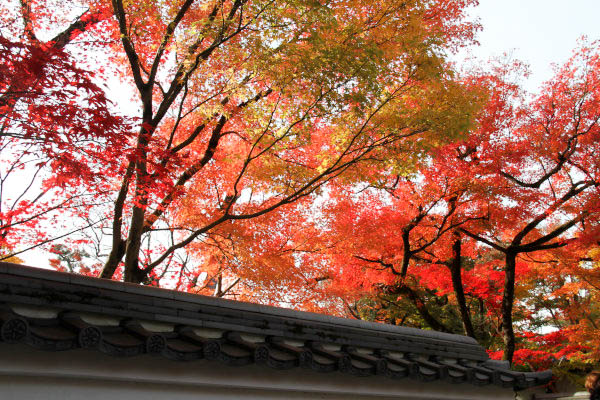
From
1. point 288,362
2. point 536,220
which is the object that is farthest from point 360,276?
point 288,362

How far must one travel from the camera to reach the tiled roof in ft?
11.9

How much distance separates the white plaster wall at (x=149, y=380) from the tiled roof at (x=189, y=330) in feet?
0.81

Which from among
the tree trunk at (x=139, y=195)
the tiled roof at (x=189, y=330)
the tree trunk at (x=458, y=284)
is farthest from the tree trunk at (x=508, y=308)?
the tree trunk at (x=139, y=195)

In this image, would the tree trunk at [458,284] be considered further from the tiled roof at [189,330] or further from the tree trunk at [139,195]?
the tree trunk at [139,195]

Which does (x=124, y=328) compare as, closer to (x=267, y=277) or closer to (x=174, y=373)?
(x=174, y=373)

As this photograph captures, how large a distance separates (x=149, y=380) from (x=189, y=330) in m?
0.54

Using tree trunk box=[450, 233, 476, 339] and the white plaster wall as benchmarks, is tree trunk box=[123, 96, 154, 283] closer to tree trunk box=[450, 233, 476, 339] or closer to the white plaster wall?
the white plaster wall

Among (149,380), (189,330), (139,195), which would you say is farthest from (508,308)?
(149,380)

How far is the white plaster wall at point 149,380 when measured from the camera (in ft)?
11.9

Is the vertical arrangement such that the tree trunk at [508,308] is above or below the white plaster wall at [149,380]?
above

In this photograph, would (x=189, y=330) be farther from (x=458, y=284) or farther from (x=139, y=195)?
(x=458, y=284)

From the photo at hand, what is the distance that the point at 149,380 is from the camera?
4.22 meters

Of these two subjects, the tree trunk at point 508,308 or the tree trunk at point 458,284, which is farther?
the tree trunk at point 458,284

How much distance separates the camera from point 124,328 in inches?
160
